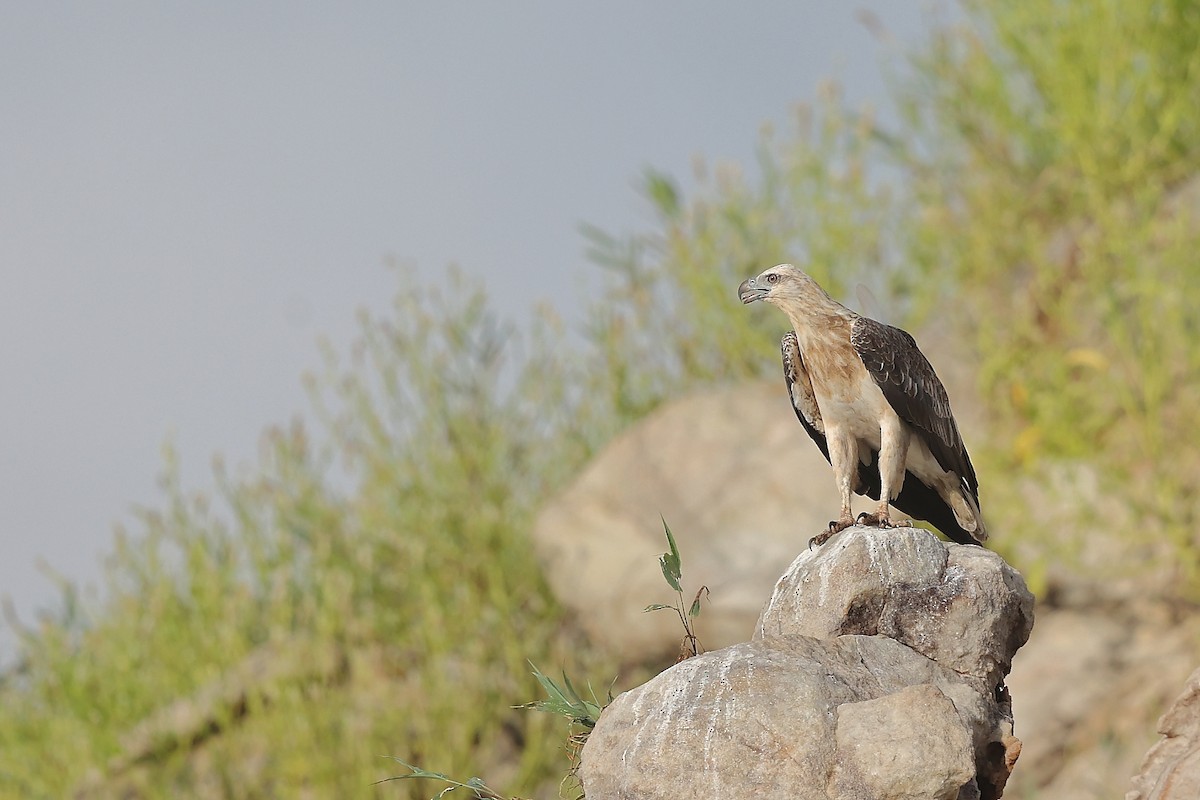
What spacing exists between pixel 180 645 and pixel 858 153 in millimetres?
8078

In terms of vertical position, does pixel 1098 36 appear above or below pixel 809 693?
above

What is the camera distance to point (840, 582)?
15.6 feet

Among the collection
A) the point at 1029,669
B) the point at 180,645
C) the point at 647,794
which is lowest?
the point at 1029,669

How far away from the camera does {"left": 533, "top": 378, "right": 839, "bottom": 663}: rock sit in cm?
1204

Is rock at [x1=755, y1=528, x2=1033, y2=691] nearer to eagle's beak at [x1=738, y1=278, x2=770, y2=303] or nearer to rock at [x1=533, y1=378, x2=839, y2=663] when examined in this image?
eagle's beak at [x1=738, y1=278, x2=770, y2=303]

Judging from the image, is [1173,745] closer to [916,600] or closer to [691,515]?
[916,600]

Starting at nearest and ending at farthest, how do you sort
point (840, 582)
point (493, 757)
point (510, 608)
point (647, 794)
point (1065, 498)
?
point (647, 794) → point (840, 582) → point (1065, 498) → point (493, 757) → point (510, 608)

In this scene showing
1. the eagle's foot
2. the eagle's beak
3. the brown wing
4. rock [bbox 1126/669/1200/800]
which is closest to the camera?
rock [bbox 1126/669/1200/800]

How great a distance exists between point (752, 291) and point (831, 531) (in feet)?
3.30

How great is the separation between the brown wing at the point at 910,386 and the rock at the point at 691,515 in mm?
5954

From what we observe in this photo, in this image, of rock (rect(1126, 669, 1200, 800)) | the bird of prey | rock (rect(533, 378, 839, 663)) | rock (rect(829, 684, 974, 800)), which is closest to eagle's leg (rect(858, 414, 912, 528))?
the bird of prey

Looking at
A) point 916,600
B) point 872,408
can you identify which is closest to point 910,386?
point 872,408

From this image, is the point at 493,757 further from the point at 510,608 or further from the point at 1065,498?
the point at 1065,498

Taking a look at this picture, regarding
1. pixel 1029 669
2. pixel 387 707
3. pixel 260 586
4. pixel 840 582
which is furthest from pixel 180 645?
pixel 840 582
